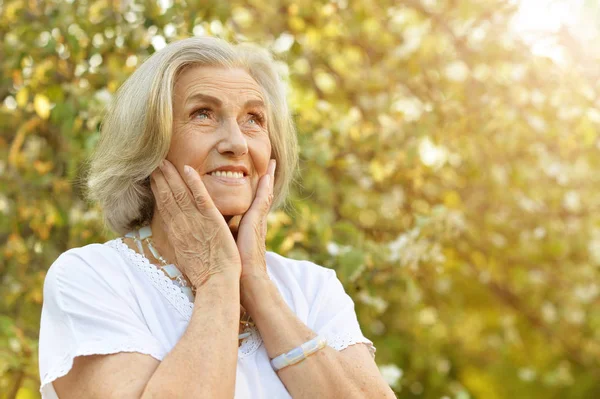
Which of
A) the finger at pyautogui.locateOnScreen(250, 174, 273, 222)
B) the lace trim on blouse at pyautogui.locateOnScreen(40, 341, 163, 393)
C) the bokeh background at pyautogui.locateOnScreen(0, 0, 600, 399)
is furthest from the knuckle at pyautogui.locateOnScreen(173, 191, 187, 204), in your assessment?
the bokeh background at pyautogui.locateOnScreen(0, 0, 600, 399)

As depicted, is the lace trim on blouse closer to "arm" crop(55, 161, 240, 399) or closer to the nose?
"arm" crop(55, 161, 240, 399)

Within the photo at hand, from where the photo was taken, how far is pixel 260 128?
233 cm

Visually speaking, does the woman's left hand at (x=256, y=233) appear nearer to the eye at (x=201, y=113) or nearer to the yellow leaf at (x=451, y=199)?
the eye at (x=201, y=113)

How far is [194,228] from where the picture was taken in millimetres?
2104

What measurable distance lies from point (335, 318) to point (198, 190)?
54 centimetres

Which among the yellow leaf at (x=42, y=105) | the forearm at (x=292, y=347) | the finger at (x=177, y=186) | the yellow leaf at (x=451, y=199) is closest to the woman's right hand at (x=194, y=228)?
the finger at (x=177, y=186)

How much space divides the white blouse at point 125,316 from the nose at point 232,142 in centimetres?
38

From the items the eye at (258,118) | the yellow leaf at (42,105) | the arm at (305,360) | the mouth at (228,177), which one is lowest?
the arm at (305,360)

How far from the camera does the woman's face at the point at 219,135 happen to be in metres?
2.17

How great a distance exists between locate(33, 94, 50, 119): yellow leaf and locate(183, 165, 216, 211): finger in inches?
63.9

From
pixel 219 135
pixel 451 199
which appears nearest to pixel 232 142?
pixel 219 135

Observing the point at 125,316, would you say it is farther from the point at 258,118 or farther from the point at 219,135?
the point at 258,118

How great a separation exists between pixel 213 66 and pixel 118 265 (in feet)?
2.13

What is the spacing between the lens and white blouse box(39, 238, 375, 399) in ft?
6.07
